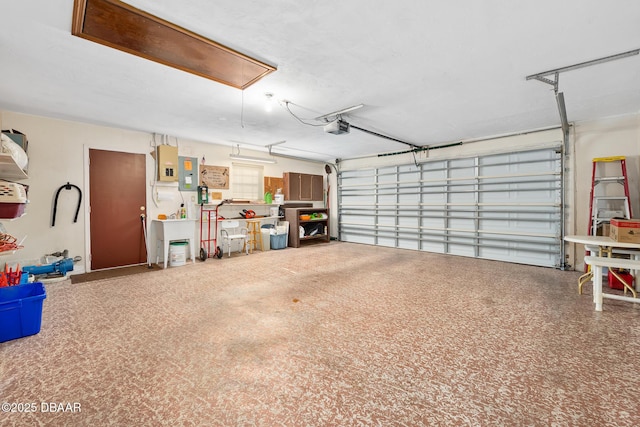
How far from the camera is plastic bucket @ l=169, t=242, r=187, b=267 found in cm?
524

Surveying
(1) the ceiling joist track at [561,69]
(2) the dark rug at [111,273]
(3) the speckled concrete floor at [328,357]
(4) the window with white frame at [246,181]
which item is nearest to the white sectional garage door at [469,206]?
(3) the speckled concrete floor at [328,357]

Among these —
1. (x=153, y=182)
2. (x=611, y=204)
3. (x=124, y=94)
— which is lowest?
Result: (x=611, y=204)

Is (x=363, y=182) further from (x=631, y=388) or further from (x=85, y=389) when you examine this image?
(x=85, y=389)

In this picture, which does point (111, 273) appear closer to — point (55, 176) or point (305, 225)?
point (55, 176)

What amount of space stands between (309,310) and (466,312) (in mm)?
1791

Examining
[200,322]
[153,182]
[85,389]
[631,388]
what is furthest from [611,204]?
[153,182]

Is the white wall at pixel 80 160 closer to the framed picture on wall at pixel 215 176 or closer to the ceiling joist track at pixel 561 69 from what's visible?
the framed picture on wall at pixel 215 176

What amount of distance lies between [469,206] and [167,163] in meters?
6.86

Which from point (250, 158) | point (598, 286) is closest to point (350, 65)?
point (598, 286)

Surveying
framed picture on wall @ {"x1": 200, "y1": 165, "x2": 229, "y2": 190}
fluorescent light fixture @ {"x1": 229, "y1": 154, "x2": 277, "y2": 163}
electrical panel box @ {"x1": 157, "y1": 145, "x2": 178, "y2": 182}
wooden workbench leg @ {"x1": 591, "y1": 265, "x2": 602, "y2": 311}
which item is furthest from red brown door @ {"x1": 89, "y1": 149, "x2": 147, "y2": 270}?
wooden workbench leg @ {"x1": 591, "y1": 265, "x2": 602, "y2": 311}

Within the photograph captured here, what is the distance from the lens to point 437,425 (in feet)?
4.74

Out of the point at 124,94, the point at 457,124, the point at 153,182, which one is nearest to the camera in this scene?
the point at 124,94

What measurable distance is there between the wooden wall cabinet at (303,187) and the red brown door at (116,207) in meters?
3.76

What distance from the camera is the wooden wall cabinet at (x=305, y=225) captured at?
7.66 metres
